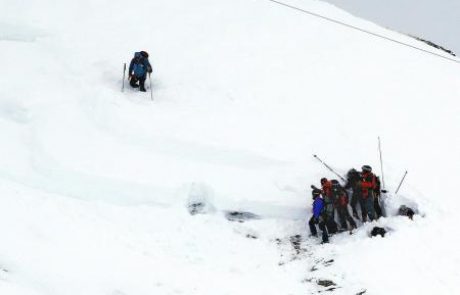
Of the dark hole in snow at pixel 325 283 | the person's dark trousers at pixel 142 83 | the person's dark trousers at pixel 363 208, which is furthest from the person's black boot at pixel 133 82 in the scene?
the dark hole in snow at pixel 325 283

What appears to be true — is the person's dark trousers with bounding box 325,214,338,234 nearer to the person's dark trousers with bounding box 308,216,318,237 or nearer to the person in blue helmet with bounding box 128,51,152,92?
the person's dark trousers with bounding box 308,216,318,237

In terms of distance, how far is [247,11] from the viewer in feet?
87.0

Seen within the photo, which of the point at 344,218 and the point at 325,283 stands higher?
the point at 344,218

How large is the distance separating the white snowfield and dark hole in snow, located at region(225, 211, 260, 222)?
143mm

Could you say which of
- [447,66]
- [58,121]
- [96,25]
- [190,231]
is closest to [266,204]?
[190,231]

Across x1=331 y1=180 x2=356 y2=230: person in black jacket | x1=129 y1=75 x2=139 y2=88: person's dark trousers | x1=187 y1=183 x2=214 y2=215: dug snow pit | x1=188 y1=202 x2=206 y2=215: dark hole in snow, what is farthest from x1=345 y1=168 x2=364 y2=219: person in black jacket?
x1=129 y1=75 x2=139 y2=88: person's dark trousers

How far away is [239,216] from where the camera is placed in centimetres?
1588

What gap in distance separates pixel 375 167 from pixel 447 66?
1123cm

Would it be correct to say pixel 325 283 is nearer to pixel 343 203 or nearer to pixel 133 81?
pixel 343 203

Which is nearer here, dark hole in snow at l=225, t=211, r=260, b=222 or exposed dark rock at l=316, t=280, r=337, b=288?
exposed dark rock at l=316, t=280, r=337, b=288

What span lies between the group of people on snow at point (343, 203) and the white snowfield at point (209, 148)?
47 cm

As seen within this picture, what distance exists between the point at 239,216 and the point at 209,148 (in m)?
2.57

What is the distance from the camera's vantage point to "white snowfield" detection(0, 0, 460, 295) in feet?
41.6

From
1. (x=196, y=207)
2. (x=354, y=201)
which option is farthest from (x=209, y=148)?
(x=354, y=201)
